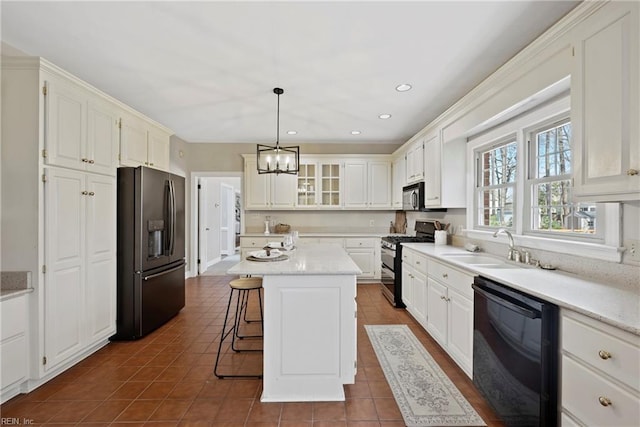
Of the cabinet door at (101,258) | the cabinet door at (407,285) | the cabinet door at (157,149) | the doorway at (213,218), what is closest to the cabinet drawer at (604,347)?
the cabinet door at (407,285)

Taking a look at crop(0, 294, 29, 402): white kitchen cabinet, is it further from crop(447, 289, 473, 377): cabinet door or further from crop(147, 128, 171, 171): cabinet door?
crop(447, 289, 473, 377): cabinet door

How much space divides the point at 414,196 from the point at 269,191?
2.58 metres

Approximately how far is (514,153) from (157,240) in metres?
3.80

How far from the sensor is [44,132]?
225cm

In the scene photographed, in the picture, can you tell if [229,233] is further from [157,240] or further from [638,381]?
[638,381]

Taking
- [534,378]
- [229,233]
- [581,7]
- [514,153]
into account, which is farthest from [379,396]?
[229,233]

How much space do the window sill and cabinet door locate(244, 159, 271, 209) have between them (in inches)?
148

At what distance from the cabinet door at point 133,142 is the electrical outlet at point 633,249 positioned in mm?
4099

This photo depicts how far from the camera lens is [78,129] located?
254cm

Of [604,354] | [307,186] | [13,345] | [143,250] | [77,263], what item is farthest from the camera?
[307,186]

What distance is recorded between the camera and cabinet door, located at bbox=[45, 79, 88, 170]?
2.28m

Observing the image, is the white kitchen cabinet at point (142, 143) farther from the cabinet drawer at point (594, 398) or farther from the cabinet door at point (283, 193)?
the cabinet drawer at point (594, 398)

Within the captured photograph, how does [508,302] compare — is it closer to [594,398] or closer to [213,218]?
[594,398]

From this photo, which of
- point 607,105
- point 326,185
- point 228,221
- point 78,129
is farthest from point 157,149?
point 228,221
